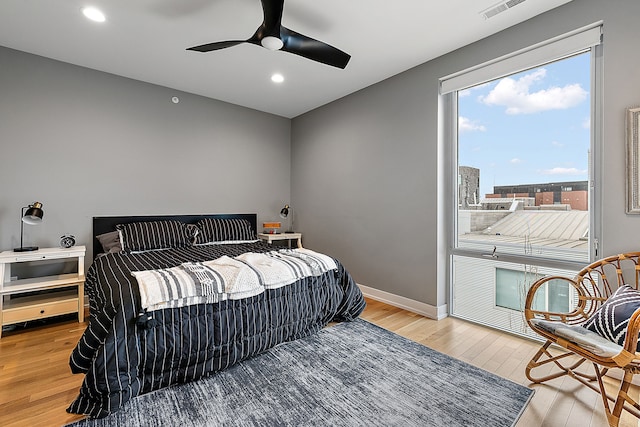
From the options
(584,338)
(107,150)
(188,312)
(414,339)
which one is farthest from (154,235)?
(584,338)

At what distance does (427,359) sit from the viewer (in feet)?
7.71

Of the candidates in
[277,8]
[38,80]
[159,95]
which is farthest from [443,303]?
[38,80]

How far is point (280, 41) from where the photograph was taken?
2.25 meters

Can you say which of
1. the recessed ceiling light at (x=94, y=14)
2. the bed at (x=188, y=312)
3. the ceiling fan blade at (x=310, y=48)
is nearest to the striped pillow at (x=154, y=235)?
the bed at (x=188, y=312)

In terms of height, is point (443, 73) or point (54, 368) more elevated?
point (443, 73)

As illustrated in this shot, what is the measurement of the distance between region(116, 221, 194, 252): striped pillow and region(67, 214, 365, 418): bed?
0.05 meters

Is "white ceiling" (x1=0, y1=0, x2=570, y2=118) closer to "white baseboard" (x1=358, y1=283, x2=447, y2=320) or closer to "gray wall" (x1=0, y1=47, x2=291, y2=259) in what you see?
"gray wall" (x1=0, y1=47, x2=291, y2=259)

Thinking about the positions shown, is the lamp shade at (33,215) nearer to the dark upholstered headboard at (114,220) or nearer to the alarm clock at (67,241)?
the alarm clock at (67,241)

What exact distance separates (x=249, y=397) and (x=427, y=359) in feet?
4.42

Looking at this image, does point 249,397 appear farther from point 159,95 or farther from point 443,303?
point 159,95

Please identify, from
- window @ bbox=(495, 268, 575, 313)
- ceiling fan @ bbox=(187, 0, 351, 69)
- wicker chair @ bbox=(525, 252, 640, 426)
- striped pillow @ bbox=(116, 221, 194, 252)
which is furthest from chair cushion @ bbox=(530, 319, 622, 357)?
striped pillow @ bbox=(116, 221, 194, 252)

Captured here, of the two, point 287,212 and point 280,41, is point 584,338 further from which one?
point 287,212

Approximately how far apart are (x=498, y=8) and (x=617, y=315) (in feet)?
7.45

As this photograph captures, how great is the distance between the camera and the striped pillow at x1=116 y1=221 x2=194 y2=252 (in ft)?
10.9
